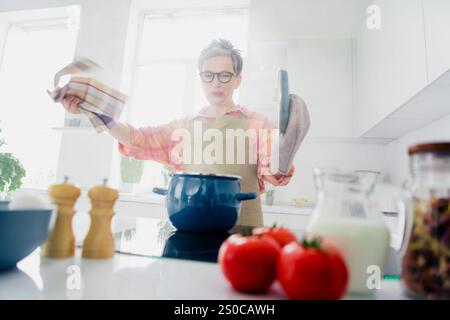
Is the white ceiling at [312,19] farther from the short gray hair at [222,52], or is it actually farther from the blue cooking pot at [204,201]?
the blue cooking pot at [204,201]

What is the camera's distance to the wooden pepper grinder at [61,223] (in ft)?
1.57

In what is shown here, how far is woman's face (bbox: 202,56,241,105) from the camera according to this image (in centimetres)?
120

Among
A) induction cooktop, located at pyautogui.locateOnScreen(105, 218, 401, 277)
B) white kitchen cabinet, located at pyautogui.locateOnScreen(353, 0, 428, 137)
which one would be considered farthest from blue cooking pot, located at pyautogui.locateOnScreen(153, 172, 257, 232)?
white kitchen cabinet, located at pyautogui.locateOnScreen(353, 0, 428, 137)

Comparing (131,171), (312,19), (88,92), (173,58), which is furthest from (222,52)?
(173,58)

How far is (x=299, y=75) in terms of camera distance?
2420mm

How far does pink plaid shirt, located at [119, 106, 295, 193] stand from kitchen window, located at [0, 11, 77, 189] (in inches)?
78.7

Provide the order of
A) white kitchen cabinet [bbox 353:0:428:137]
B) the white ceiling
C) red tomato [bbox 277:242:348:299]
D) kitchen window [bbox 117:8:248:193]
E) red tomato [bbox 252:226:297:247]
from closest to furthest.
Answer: red tomato [bbox 277:242:348:299]
red tomato [bbox 252:226:297:247]
white kitchen cabinet [bbox 353:0:428:137]
the white ceiling
kitchen window [bbox 117:8:248:193]

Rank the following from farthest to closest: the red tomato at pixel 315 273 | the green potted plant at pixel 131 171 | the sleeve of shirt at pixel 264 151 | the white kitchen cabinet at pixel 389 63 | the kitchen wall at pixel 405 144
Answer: the green potted plant at pixel 131 171, the kitchen wall at pixel 405 144, the white kitchen cabinet at pixel 389 63, the sleeve of shirt at pixel 264 151, the red tomato at pixel 315 273

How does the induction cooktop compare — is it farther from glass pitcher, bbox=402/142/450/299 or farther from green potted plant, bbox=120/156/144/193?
green potted plant, bbox=120/156/144/193

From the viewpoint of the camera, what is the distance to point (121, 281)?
383 mm

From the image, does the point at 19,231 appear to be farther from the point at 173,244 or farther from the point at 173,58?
the point at 173,58

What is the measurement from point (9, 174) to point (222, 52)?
215 cm

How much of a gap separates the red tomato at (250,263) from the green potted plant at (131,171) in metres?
2.51

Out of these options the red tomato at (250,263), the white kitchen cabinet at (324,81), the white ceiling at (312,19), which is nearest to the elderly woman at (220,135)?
the red tomato at (250,263)
